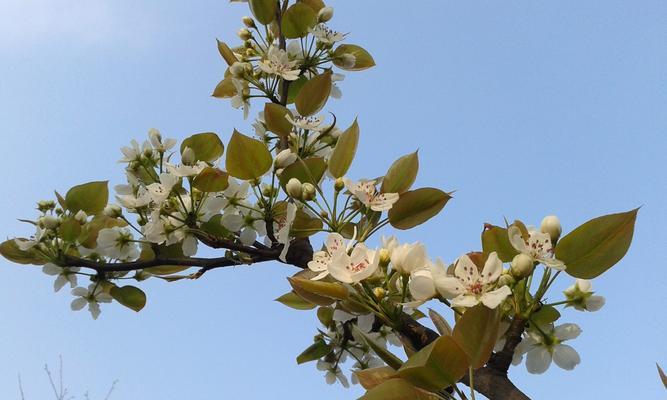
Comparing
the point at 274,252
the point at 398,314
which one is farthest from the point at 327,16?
the point at 398,314

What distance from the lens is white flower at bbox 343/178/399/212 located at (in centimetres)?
165

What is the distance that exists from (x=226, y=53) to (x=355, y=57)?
1.59 ft

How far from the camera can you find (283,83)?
232cm

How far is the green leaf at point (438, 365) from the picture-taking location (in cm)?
114

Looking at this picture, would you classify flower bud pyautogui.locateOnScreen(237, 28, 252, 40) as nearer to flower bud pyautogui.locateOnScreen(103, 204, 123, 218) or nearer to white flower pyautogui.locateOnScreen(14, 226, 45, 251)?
flower bud pyautogui.locateOnScreen(103, 204, 123, 218)

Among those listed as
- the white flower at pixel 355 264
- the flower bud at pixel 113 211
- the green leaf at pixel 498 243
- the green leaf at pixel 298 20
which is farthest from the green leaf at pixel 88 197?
the green leaf at pixel 498 243

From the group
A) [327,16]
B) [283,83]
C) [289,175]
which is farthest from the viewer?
[327,16]

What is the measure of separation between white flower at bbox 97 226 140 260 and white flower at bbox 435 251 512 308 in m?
1.18

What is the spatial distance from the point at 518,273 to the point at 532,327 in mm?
172

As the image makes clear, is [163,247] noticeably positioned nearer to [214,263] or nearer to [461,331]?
[214,263]

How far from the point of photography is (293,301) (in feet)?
6.29

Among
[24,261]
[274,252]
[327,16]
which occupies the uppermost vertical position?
[327,16]

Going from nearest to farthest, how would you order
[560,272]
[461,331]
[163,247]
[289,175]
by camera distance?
[461,331] < [560,272] < [289,175] < [163,247]

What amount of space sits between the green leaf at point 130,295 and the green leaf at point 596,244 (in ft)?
4.53
